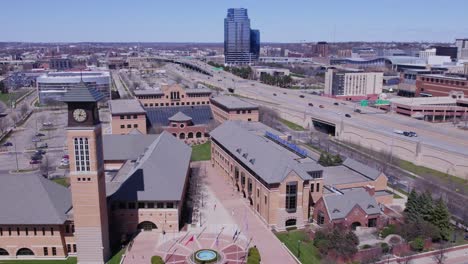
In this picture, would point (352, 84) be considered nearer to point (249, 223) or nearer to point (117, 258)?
point (249, 223)

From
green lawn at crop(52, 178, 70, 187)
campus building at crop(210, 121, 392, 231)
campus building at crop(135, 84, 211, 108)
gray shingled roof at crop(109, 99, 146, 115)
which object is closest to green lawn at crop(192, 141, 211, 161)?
gray shingled roof at crop(109, 99, 146, 115)

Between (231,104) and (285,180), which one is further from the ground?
(231,104)

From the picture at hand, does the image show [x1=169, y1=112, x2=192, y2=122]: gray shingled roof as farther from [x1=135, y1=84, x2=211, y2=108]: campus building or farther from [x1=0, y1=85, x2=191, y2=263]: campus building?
[x1=0, y1=85, x2=191, y2=263]: campus building

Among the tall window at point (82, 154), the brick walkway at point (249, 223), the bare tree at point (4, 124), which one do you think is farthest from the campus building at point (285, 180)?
the bare tree at point (4, 124)

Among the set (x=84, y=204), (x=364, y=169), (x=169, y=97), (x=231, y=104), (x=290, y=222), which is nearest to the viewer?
(x=84, y=204)

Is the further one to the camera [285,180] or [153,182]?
[285,180]

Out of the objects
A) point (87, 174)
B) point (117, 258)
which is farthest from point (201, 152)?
point (87, 174)

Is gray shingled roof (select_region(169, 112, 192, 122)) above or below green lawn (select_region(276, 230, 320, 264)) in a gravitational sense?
above
